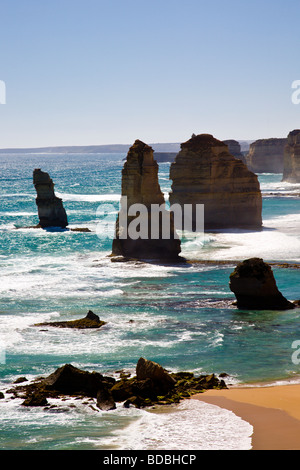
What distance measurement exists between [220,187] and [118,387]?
47596 millimetres

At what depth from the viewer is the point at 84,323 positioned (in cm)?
3002

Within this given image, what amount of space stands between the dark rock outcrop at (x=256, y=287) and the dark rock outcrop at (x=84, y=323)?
6687 millimetres

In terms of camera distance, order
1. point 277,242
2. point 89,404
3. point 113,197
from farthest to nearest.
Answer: point 113,197, point 277,242, point 89,404

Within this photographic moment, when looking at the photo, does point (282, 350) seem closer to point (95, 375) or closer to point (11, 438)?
point (95, 375)

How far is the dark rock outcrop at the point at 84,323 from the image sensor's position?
98.0 feet

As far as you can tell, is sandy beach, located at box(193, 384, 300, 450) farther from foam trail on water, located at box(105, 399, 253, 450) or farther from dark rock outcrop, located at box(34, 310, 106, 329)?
dark rock outcrop, located at box(34, 310, 106, 329)

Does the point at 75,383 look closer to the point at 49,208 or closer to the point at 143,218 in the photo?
the point at 143,218

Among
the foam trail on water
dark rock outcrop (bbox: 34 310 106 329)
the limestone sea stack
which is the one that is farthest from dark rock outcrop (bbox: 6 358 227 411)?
the limestone sea stack

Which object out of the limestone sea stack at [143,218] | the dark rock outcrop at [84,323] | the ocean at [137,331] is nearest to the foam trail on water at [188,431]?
the ocean at [137,331]

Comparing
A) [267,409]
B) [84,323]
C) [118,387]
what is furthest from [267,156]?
[267,409]

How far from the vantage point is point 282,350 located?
25844mm

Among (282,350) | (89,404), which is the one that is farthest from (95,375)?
(282,350)

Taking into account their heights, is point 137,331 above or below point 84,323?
below
